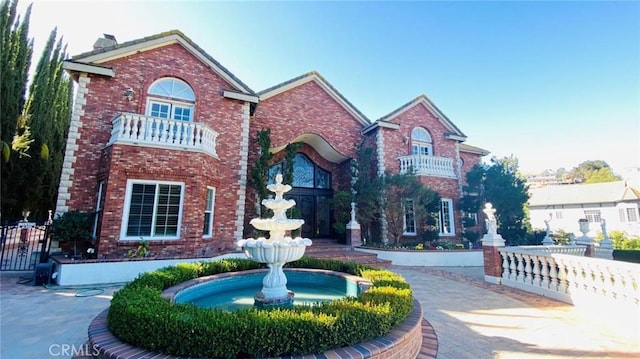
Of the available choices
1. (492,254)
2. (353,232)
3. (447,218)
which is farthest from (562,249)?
(353,232)

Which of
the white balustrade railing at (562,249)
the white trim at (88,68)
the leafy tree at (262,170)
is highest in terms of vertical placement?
the white trim at (88,68)

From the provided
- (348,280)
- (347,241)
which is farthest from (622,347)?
(347,241)

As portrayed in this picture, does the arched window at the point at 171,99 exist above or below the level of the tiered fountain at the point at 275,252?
above

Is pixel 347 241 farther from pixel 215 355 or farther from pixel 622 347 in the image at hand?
pixel 215 355

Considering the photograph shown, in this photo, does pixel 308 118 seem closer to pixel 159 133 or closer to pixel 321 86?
pixel 321 86

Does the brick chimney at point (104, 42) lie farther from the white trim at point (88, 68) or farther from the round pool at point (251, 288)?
the round pool at point (251, 288)

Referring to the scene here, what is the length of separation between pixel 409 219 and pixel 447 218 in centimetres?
260

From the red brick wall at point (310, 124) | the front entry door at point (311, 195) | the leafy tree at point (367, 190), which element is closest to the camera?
the leafy tree at point (367, 190)

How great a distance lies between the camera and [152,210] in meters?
9.16

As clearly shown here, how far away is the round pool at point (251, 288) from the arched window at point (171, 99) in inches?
301

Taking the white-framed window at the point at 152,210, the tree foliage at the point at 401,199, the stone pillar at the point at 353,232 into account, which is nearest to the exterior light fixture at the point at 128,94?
the white-framed window at the point at 152,210

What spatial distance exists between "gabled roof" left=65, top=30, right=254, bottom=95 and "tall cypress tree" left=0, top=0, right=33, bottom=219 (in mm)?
6276

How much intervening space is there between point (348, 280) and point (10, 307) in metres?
6.96

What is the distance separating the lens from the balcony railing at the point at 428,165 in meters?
14.7
